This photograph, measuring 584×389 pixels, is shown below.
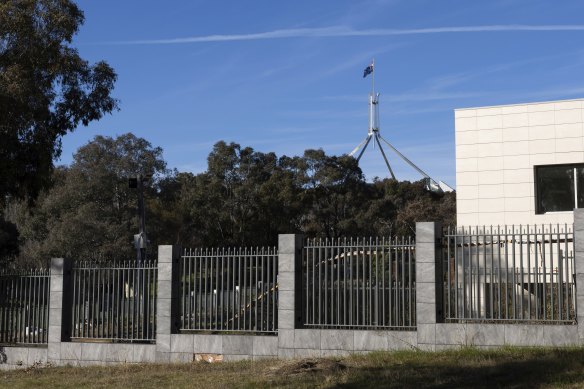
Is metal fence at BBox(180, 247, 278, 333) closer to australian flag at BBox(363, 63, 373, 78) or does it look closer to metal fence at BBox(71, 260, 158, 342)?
metal fence at BBox(71, 260, 158, 342)

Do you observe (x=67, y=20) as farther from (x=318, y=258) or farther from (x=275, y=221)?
(x=275, y=221)

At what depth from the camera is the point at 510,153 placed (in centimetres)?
2384

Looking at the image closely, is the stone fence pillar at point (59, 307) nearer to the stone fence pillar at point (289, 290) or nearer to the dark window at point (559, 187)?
the stone fence pillar at point (289, 290)

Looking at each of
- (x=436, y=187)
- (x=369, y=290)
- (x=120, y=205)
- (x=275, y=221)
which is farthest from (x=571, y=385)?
(x=436, y=187)

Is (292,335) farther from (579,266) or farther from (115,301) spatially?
(579,266)

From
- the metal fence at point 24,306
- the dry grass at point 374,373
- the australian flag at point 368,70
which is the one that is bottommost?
the dry grass at point 374,373

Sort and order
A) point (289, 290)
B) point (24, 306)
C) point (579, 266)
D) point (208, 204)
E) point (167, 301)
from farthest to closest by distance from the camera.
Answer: point (208, 204) → point (24, 306) → point (167, 301) → point (289, 290) → point (579, 266)

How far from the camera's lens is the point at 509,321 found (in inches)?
521

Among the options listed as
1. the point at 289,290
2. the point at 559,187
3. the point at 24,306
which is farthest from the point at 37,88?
the point at 559,187

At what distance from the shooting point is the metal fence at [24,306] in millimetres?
16797

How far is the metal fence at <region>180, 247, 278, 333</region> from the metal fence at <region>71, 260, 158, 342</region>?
0.77 m

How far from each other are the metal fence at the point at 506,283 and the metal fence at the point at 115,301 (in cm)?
597

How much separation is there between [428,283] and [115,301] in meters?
6.45

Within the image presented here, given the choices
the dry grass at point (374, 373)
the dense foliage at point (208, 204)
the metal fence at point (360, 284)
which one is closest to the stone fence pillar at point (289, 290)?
the metal fence at point (360, 284)
